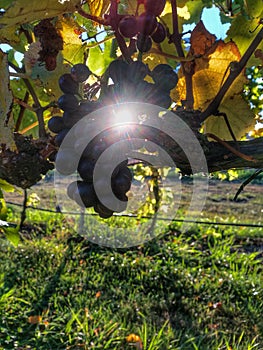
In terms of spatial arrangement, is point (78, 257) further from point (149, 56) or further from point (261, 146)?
point (261, 146)

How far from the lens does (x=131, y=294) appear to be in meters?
3.57

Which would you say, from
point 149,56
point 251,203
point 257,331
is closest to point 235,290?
point 257,331

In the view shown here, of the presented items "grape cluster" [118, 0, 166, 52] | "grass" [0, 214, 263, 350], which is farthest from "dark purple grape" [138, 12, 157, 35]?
"grass" [0, 214, 263, 350]

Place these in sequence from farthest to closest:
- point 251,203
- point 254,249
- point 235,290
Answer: point 251,203, point 254,249, point 235,290

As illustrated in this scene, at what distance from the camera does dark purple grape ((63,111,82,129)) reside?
0.74 m

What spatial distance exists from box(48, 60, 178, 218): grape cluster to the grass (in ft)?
7.21

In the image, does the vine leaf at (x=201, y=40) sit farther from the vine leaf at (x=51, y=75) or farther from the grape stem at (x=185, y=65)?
the vine leaf at (x=51, y=75)

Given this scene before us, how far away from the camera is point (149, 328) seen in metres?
2.99

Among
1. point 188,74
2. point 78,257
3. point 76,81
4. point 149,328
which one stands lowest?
point 149,328

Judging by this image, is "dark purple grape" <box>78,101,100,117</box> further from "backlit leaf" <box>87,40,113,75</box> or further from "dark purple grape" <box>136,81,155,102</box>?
"backlit leaf" <box>87,40,113,75</box>

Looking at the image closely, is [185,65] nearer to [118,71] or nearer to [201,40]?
[201,40]

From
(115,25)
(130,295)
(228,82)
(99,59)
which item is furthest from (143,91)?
(130,295)

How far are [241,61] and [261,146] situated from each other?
0.87ft

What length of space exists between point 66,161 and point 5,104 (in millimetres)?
130
